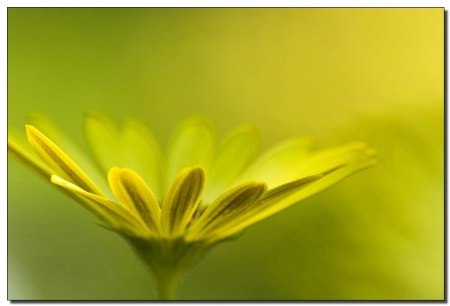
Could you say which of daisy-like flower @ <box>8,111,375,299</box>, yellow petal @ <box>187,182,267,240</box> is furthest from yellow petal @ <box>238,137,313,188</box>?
yellow petal @ <box>187,182,267,240</box>

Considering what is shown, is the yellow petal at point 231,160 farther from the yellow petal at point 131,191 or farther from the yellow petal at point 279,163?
the yellow petal at point 131,191

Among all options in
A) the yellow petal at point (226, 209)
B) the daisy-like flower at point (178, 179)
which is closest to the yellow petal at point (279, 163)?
the daisy-like flower at point (178, 179)

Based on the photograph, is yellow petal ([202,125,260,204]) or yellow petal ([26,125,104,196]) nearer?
yellow petal ([26,125,104,196])

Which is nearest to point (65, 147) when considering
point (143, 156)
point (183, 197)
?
point (143, 156)

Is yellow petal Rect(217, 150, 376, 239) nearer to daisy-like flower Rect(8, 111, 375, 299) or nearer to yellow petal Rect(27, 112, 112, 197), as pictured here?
daisy-like flower Rect(8, 111, 375, 299)

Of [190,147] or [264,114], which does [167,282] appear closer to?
[190,147]

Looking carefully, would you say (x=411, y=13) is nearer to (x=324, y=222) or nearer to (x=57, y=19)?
(x=324, y=222)
